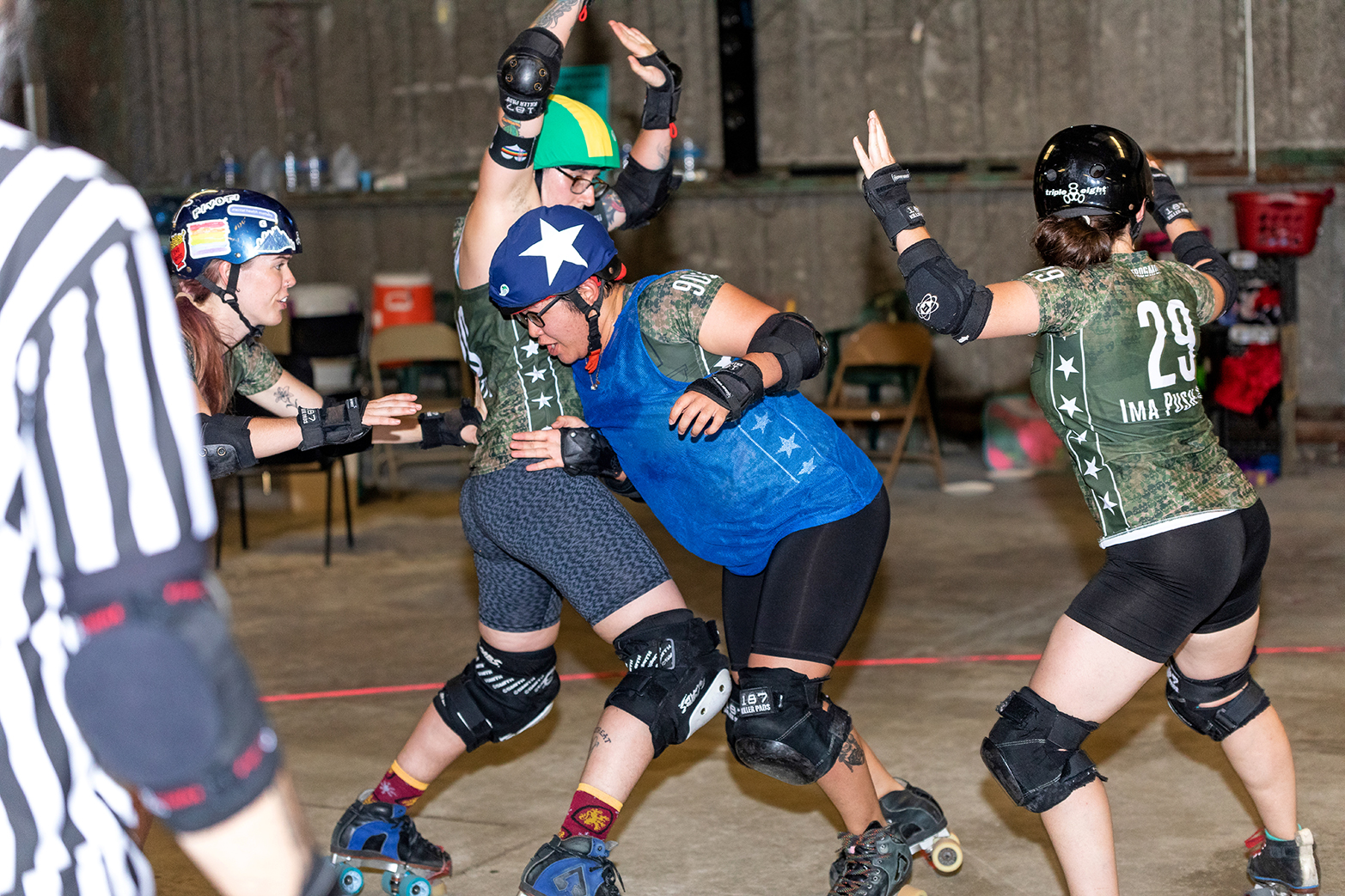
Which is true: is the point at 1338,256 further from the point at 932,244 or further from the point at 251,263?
the point at 251,263

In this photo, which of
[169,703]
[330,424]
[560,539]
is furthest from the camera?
[330,424]

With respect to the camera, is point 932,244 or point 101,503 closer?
point 101,503

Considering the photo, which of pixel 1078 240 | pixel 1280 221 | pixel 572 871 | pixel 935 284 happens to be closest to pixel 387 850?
pixel 572 871

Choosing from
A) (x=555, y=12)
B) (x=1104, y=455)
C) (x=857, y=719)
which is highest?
(x=555, y=12)

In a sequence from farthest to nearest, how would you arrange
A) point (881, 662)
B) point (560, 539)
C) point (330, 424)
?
point (881, 662)
point (330, 424)
point (560, 539)

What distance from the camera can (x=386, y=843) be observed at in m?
3.16

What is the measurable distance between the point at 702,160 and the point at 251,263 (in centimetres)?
718

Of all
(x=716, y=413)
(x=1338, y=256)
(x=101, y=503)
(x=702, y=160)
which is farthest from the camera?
(x=702, y=160)

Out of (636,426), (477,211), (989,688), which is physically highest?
(477,211)

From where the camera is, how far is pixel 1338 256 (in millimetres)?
8102

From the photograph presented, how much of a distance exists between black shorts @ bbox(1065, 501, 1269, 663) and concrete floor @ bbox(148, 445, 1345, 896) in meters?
0.82

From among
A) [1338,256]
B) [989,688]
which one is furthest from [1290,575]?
[1338,256]

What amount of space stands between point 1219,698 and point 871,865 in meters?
0.77

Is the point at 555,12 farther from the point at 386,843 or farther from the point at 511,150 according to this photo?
the point at 386,843
